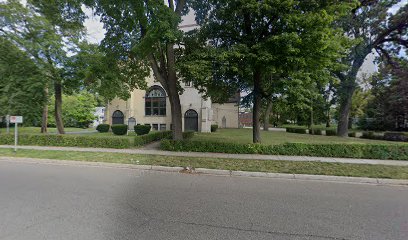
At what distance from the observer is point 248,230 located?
11.6ft

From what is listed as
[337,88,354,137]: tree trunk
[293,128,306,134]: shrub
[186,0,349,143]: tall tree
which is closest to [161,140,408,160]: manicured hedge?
[186,0,349,143]: tall tree

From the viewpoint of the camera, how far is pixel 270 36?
10.2m

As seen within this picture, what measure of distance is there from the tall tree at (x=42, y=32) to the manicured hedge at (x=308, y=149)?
11900 millimetres

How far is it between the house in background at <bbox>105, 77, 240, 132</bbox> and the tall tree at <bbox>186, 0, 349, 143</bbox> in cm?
1827

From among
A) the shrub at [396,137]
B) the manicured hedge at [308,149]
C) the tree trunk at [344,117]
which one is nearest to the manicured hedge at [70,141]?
the manicured hedge at [308,149]

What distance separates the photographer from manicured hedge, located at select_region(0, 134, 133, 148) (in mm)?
12656

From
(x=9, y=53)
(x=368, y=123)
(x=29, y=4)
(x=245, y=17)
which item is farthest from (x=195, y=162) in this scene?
(x=368, y=123)

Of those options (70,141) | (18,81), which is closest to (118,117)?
(18,81)

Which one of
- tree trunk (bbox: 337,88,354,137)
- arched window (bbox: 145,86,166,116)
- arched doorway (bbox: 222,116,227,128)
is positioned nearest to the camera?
tree trunk (bbox: 337,88,354,137)

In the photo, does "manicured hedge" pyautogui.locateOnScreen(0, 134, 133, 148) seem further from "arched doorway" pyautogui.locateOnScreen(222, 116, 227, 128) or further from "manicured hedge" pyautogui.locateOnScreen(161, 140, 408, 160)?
"arched doorway" pyautogui.locateOnScreen(222, 116, 227, 128)

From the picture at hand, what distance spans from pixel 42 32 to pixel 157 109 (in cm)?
1831

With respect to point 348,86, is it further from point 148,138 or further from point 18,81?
point 18,81

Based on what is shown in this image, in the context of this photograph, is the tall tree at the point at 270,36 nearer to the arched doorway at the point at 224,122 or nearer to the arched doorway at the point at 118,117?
the arched doorway at the point at 118,117

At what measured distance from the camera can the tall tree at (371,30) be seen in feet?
65.3
